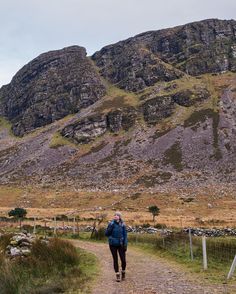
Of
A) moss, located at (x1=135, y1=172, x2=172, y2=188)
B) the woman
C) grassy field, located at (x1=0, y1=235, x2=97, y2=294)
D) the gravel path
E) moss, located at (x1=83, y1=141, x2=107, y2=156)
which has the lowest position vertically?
the gravel path

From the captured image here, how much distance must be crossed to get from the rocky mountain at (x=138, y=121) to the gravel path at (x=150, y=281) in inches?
3223

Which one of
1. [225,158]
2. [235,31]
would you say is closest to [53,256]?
[225,158]

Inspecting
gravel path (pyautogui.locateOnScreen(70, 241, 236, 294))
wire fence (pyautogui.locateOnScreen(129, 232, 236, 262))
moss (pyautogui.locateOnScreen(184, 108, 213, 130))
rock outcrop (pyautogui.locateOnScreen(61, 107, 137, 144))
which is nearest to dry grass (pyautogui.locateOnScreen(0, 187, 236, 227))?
moss (pyautogui.locateOnScreen(184, 108, 213, 130))

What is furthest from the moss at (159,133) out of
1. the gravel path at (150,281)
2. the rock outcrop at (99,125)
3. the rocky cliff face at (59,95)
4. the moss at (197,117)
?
the gravel path at (150,281)

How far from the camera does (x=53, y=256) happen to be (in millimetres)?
19141

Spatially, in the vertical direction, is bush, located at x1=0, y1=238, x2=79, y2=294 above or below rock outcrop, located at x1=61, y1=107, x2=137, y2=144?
below

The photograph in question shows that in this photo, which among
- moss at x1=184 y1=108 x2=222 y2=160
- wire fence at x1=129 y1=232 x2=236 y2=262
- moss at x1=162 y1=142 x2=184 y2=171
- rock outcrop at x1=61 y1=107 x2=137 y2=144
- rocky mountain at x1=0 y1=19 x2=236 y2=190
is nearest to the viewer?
wire fence at x1=129 y1=232 x2=236 y2=262

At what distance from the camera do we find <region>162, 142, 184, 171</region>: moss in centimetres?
11379

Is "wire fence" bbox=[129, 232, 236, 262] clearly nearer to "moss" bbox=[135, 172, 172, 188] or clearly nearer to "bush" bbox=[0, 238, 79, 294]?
"bush" bbox=[0, 238, 79, 294]

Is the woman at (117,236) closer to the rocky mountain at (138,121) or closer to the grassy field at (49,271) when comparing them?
the grassy field at (49,271)

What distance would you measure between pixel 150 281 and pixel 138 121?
436ft

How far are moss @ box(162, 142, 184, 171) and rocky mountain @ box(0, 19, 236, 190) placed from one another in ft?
0.89

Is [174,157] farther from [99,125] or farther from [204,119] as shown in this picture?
[99,125]

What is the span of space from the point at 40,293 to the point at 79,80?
582 ft
